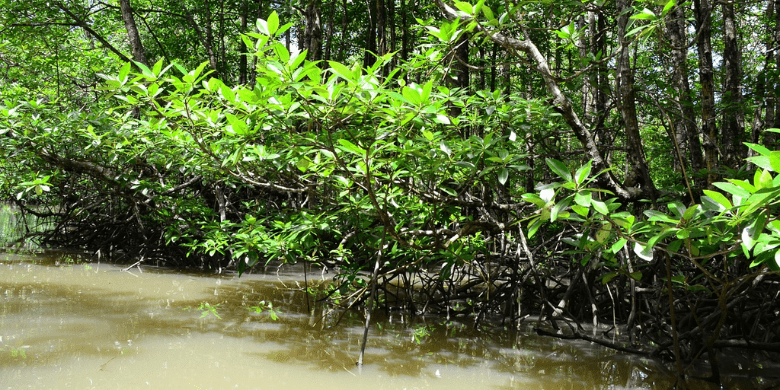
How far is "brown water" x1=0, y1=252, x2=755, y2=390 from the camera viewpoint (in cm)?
263

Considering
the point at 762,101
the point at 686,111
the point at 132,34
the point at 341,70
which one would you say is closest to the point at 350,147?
the point at 341,70

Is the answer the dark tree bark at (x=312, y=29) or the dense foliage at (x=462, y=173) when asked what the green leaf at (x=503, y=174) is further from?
the dark tree bark at (x=312, y=29)

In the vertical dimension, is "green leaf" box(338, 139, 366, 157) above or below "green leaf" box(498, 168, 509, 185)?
above

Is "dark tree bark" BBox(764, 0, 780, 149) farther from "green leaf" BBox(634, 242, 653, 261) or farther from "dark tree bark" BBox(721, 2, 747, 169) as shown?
"green leaf" BBox(634, 242, 653, 261)

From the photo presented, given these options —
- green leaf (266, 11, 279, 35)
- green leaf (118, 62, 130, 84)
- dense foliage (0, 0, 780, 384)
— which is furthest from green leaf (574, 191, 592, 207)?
green leaf (118, 62, 130, 84)

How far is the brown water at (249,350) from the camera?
263 centimetres

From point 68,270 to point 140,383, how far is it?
13.2 ft

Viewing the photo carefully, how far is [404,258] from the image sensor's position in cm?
392

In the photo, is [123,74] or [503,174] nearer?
[123,74]

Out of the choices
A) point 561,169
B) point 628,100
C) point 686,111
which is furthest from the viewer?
point 686,111

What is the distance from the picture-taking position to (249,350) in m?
3.11

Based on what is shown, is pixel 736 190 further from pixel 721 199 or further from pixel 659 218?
pixel 659 218

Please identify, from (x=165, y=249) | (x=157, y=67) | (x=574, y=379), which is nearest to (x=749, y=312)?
(x=574, y=379)

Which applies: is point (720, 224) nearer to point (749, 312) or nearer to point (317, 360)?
point (317, 360)
